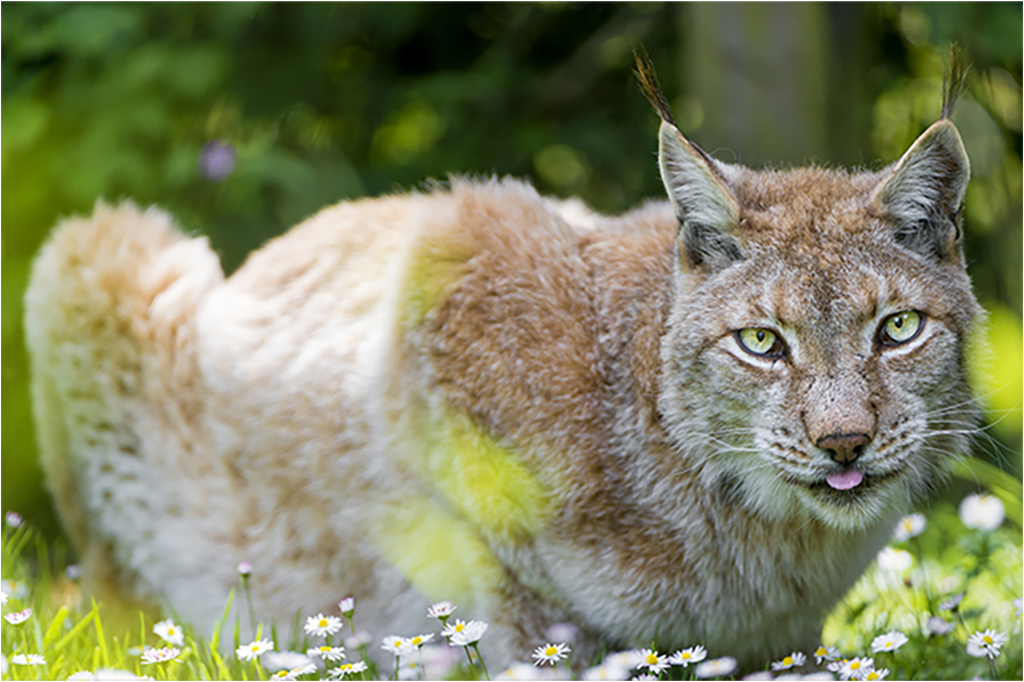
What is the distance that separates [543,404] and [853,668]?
1.15 meters

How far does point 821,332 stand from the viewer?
2.81 m

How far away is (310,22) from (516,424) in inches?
120

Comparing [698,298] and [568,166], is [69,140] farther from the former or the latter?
[698,298]

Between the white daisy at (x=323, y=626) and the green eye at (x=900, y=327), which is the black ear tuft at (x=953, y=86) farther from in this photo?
the white daisy at (x=323, y=626)

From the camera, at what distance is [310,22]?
5414mm

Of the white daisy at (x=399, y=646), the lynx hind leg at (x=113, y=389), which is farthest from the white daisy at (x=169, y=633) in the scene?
the lynx hind leg at (x=113, y=389)

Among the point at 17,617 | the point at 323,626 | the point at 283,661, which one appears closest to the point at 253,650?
the point at 283,661

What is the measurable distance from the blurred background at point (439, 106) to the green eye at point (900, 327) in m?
1.53

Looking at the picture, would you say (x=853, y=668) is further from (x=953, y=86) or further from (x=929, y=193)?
(x=953, y=86)

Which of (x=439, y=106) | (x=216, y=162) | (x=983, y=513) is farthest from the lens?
(x=439, y=106)

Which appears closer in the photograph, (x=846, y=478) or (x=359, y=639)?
(x=846, y=478)

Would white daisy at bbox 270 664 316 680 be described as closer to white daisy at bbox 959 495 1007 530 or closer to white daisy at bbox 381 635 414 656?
white daisy at bbox 381 635 414 656

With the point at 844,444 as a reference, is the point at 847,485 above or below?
below

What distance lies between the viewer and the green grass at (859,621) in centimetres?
325
